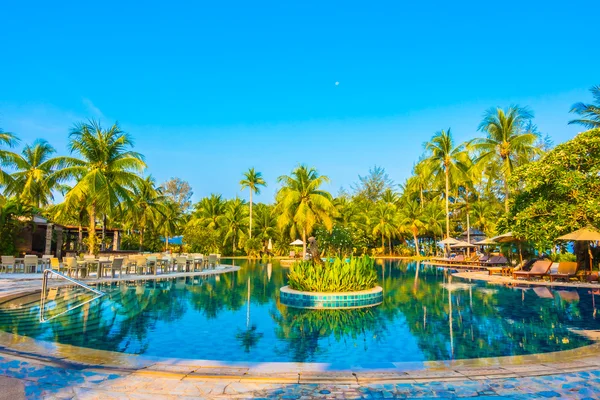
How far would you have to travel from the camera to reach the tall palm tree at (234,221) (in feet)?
124

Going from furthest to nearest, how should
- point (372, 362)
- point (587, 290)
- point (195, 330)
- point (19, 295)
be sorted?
1. point (587, 290)
2. point (19, 295)
3. point (195, 330)
4. point (372, 362)

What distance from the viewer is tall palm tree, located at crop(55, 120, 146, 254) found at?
18.8 m

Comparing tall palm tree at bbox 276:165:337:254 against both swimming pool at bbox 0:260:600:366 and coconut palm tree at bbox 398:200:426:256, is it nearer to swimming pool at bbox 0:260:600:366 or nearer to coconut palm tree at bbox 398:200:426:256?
coconut palm tree at bbox 398:200:426:256

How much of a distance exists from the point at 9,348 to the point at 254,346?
130 inches

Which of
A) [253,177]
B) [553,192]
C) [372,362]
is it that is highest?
[253,177]

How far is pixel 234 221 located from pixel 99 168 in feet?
62.2

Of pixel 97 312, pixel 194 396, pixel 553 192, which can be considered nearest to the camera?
pixel 194 396

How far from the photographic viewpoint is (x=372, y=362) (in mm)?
5414

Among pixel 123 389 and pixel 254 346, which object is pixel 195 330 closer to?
pixel 254 346

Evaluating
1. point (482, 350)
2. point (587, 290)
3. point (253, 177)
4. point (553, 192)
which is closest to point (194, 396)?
point (482, 350)

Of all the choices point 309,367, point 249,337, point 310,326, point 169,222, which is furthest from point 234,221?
point 309,367

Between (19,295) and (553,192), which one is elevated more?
(553,192)

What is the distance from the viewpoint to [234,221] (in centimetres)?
→ 3797

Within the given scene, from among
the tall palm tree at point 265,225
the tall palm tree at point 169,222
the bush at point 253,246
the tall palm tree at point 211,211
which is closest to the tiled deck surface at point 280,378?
the bush at point 253,246
